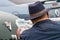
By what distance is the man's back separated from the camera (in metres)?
2.23

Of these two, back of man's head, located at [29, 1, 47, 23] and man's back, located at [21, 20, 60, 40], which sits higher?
back of man's head, located at [29, 1, 47, 23]

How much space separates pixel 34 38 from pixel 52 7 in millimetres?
988

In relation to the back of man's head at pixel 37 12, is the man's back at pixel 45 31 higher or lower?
lower

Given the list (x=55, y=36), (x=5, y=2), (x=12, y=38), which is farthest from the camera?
(x=5, y=2)

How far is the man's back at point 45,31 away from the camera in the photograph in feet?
7.32

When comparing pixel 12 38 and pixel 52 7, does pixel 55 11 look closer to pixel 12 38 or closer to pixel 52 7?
pixel 52 7

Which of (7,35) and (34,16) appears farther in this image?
(7,35)

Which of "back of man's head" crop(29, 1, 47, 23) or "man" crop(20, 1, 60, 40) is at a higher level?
"back of man's head" crop(29, 1, 47, 23)

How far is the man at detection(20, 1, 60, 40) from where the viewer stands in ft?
7.34

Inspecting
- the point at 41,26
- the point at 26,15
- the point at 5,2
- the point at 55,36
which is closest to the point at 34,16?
the point at 41,26

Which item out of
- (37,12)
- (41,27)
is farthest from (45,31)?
(37,12)

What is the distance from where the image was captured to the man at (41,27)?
2.24 meters

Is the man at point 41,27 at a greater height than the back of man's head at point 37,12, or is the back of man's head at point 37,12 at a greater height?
the back of man's head at point 37,12

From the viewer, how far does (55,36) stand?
7.32 ft
